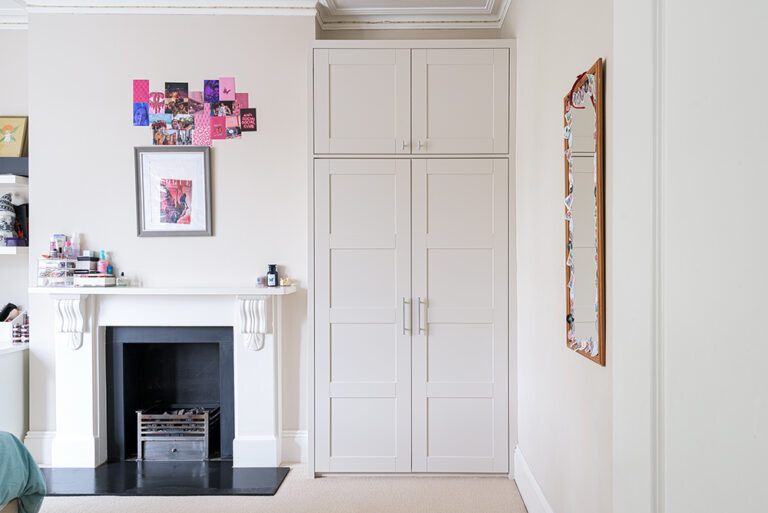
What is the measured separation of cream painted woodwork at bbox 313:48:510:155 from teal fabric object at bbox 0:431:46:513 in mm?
2077

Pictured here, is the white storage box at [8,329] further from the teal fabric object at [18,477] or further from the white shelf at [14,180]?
the teal fabric object at [18,477]

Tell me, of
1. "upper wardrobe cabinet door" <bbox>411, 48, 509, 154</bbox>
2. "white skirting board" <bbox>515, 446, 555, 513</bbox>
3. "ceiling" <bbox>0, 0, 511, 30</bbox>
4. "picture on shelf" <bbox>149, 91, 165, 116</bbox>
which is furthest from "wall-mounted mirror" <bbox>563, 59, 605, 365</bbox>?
"picture on shelf" <bbox>149, 91, 165, 116</bbox>

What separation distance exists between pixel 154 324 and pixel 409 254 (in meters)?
1.69

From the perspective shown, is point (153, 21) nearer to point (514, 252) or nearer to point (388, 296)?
point (388, 296)

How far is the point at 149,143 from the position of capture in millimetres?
3367

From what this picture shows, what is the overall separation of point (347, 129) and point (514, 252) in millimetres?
1224

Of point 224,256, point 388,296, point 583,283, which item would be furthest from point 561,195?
point 224,256

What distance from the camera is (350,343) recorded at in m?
3.11

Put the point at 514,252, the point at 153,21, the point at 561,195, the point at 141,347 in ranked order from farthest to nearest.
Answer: the point at 141,347 → the point at 153,21 → the point at 514,252 → the point at 561,195

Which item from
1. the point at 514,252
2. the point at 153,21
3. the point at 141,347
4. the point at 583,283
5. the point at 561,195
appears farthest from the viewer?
the point at 141,347

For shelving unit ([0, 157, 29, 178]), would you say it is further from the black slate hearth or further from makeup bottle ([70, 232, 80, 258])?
the black slate hearth

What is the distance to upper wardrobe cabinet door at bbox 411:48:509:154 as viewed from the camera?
3076mm

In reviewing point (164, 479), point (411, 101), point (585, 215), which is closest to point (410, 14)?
point (411, 101)

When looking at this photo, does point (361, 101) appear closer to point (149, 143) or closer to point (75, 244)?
point (149, 143)
